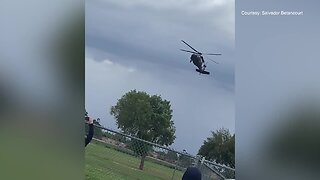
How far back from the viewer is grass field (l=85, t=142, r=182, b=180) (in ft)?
9.24

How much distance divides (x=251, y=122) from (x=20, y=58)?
51.2 inches

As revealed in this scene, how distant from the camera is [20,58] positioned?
2572 millimetres

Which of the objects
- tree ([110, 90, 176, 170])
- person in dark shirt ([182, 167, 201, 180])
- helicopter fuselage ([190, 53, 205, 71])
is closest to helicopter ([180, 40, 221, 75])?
helicopter fuselage ([190, 53, 205, 71])

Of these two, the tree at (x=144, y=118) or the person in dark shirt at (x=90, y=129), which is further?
the tree at (x=144, y=118)

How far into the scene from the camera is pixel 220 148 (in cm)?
290

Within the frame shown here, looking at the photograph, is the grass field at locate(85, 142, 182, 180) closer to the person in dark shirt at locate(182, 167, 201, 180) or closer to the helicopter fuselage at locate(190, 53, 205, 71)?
the person in dark shirt at locate(182, 167, 201, 180)

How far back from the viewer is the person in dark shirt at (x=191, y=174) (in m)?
2.93

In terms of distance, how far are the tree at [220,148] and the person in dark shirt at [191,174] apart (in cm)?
10

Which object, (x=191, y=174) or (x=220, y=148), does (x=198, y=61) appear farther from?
(x=191, y=174)

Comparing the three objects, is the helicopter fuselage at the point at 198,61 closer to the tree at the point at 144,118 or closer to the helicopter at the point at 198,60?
the helicopter at the point at 198,60

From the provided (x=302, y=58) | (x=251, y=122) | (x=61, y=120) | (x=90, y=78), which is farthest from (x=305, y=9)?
(x=61, y=120)

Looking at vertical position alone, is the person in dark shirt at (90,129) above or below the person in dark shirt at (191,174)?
above

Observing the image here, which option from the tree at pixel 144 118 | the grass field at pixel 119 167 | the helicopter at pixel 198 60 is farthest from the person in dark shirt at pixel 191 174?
the helicopter at pixel 198 60

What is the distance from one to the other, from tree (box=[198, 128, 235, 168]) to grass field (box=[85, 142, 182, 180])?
0.21m
